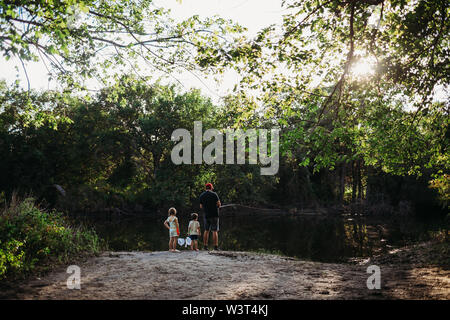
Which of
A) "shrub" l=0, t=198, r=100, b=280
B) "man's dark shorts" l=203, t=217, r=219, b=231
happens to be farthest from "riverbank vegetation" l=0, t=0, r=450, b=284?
"man's dark shorts" l=203, t=217, r=219, b=231

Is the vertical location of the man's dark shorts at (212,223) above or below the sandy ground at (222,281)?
above

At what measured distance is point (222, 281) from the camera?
5.89m

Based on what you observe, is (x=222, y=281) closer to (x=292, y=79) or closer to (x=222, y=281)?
(x=222, y=281)

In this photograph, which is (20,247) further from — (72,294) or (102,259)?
(72,294)

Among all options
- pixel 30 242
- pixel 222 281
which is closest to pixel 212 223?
pixel 222 281

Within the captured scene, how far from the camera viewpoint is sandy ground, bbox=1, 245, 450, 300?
16.2ft

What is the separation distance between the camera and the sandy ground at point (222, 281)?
495 cm

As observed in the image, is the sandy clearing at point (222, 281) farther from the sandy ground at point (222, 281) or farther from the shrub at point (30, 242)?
the shrub at point (30, 242)

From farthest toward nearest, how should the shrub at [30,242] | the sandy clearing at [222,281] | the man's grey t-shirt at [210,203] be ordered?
the man's grey t-shirt at [210,203], the shrub at [30,242], the sandy clearing at [222,281]

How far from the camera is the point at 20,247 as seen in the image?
21.8 ft

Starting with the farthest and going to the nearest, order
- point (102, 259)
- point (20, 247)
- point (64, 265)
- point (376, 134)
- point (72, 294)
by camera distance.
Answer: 1. point (376, 134)
2. point (102, 259)
3. point (64, 265)
4. point (20, 247)
5. point (72, 294)

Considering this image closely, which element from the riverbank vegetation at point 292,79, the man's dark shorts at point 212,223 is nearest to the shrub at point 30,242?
the riverbank vegetation at point 292,79

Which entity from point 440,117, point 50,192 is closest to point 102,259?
point 440,117
